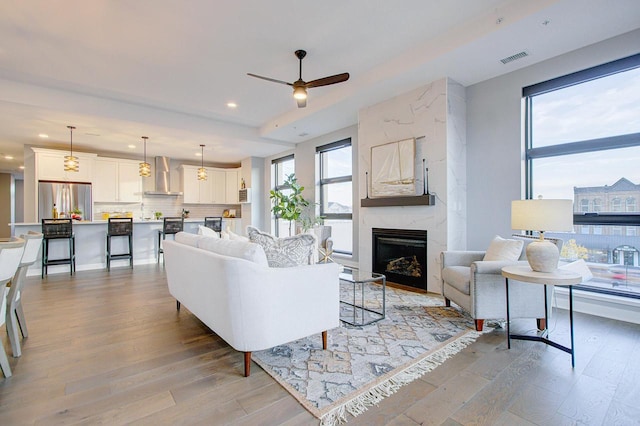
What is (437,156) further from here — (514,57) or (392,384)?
(392,384)

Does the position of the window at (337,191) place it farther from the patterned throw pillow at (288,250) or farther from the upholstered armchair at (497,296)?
the patterned throw pillow at (288,250)

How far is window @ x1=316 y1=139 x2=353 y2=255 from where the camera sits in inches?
244

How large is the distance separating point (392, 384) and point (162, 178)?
8.19 m

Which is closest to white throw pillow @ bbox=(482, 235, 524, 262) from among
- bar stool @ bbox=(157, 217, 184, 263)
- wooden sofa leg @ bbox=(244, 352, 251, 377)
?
wooden sofa leg @ bbox=(244, 352, 251, 377)

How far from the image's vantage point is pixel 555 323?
118 inches

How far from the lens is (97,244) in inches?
240

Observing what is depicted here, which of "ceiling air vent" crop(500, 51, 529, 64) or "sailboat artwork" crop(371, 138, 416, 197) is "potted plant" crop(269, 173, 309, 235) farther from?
"ceiling air vent" crop(500, 51, 529, 64)

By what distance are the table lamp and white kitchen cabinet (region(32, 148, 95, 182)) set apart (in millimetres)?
8543

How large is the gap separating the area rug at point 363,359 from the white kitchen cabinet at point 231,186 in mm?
6759

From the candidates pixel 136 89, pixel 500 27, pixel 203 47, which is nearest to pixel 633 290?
pixel 500 27

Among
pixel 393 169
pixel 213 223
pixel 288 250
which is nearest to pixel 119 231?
pixel 213 223

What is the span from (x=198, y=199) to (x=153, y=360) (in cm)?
696

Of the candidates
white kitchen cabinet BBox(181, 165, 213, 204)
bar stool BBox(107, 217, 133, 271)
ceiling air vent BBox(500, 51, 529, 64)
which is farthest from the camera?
white kitchen cabinet BBox(181, 165, 213, 204)

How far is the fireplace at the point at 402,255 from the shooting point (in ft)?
14.2
